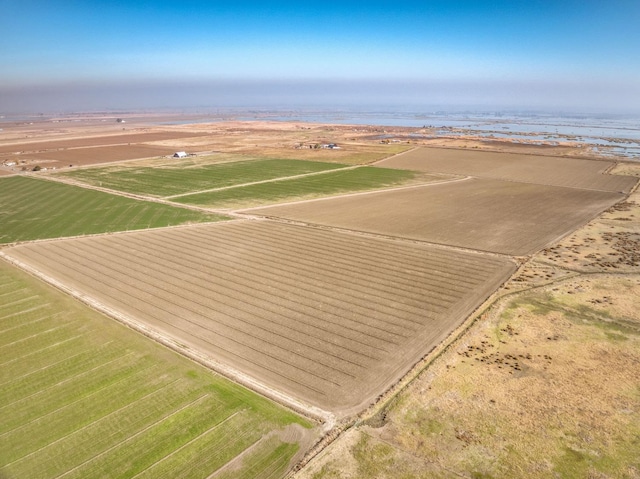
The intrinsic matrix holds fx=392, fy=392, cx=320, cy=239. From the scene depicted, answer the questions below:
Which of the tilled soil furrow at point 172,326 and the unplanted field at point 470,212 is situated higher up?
the unplanted field at point 470,212

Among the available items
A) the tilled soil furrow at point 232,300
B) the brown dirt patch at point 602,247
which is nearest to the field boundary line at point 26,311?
the tilled soil furrow at point 232,300

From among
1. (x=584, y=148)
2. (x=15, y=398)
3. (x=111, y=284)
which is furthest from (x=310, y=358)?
(x=584, y=148)

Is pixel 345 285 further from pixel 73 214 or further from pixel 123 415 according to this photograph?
pixel 73 214

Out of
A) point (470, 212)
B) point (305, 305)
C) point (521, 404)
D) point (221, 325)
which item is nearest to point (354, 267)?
point (305, 305)

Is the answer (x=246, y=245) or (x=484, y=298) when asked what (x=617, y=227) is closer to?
(x=484, y=298)

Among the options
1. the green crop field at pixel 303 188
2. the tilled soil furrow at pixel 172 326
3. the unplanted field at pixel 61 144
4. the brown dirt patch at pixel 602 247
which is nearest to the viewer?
the tilled soil furrow at pixel 172 326

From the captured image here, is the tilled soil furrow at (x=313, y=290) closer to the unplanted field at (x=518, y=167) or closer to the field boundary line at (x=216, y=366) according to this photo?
the field boundary line at (x=216, y=366)
